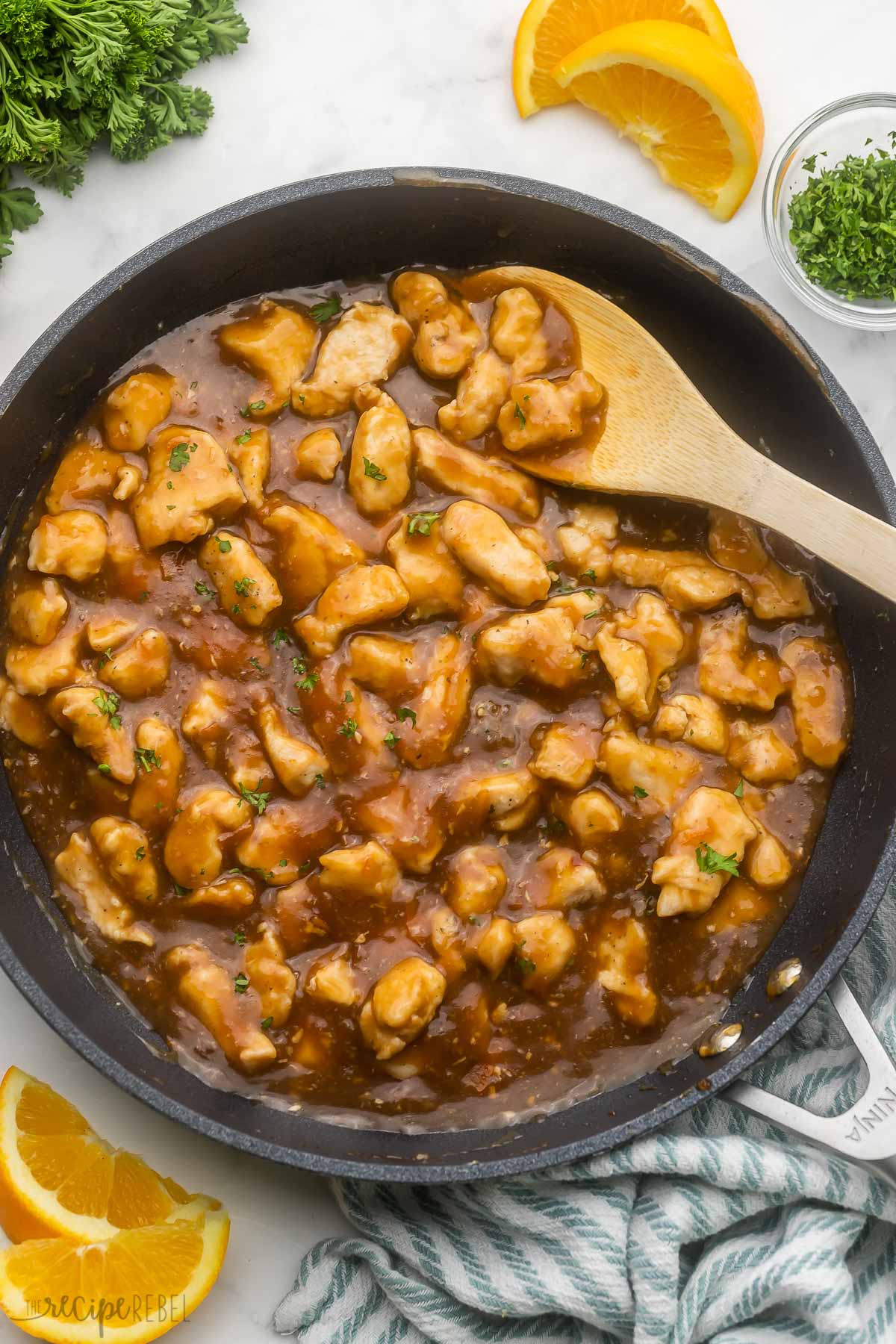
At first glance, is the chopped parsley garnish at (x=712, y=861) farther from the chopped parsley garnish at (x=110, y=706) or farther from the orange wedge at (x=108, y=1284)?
the orange wedge at (x=108, y=1284)

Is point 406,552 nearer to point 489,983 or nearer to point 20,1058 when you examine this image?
point 489,983

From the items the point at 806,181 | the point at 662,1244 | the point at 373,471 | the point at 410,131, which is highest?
the point at 806,181

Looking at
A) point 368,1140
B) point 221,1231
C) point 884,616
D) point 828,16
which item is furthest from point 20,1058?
point 828,16

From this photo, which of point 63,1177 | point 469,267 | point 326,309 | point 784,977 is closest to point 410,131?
point 469,267

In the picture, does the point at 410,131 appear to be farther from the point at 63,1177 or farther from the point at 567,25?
the point at 63,1177

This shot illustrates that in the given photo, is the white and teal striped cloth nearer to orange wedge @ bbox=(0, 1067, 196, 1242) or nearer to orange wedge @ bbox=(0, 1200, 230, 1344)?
orange wedge @ bbox=(0, 1200, 230, 1344)

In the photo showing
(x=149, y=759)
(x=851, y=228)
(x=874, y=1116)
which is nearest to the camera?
(x=874, y=1116)

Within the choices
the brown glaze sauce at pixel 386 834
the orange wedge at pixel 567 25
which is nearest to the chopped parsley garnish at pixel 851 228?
the orange wedge at pixel 567 25
